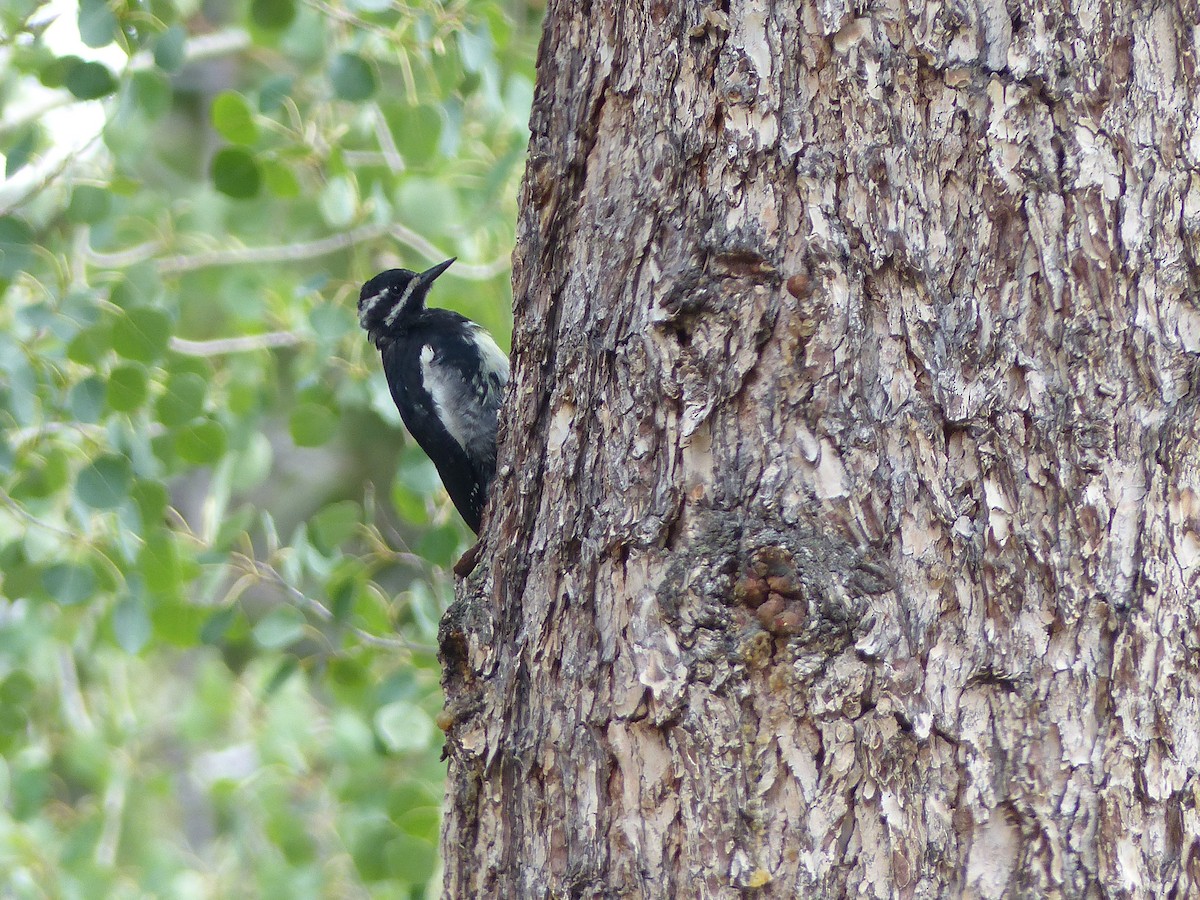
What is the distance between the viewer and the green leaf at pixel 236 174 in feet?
8.89

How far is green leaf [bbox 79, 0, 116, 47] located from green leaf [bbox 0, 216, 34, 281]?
41 cm

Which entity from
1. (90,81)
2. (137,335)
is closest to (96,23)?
(90,81)

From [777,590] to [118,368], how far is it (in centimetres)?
166

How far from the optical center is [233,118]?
283 cm

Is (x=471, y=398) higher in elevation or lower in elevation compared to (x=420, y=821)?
higher

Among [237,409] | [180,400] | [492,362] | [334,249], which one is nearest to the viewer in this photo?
[180,400]

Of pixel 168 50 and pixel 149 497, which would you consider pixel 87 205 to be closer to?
pixel 168 50

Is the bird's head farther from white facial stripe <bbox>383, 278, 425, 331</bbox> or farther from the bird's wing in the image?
the bird's wing

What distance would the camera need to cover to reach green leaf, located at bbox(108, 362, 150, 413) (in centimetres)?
241

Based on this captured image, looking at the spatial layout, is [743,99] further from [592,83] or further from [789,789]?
[789,789]

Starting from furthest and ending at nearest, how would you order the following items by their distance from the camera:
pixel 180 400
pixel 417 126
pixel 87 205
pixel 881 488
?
pixel 417 126 → pixel 87 205 → pixel 180 400 → pixel 881 488

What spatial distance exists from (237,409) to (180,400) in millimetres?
816

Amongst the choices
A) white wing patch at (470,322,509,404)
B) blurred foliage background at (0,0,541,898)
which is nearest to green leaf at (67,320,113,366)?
blurred foliage background at (0,0,541,898)

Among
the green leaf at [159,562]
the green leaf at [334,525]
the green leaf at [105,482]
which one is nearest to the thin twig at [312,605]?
the green leaf at [334,525]
